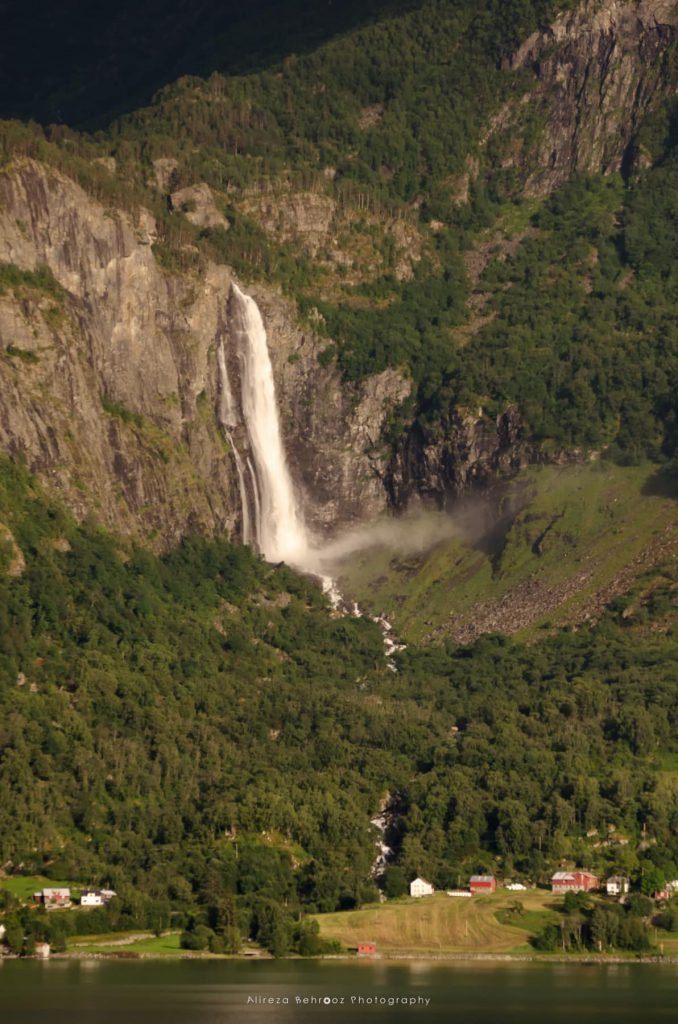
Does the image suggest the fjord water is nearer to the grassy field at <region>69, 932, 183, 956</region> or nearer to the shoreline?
the shoreline

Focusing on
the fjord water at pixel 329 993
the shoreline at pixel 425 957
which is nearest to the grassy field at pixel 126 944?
the shoreline at pixel 425 957

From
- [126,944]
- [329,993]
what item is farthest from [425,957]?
[329,993]

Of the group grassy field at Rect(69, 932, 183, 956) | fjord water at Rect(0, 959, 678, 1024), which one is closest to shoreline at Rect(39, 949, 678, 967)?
grassy field at Rect(69, 932, 183, 956)

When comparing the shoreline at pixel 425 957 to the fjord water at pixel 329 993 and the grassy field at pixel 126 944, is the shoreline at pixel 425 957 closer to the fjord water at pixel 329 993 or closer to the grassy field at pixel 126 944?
the grassy field at pixel 126 944

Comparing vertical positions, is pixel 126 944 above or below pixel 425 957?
above

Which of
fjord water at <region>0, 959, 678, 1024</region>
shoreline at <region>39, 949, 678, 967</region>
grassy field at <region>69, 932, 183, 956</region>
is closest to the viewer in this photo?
fjord water at <region>0, 959, 678, 1024</region>

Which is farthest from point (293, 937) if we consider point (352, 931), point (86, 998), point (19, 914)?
point (86, 998)

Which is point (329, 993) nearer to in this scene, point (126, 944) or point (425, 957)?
point (425, 957)

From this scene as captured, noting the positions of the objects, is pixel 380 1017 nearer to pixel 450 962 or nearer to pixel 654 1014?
pixel 654 1014
